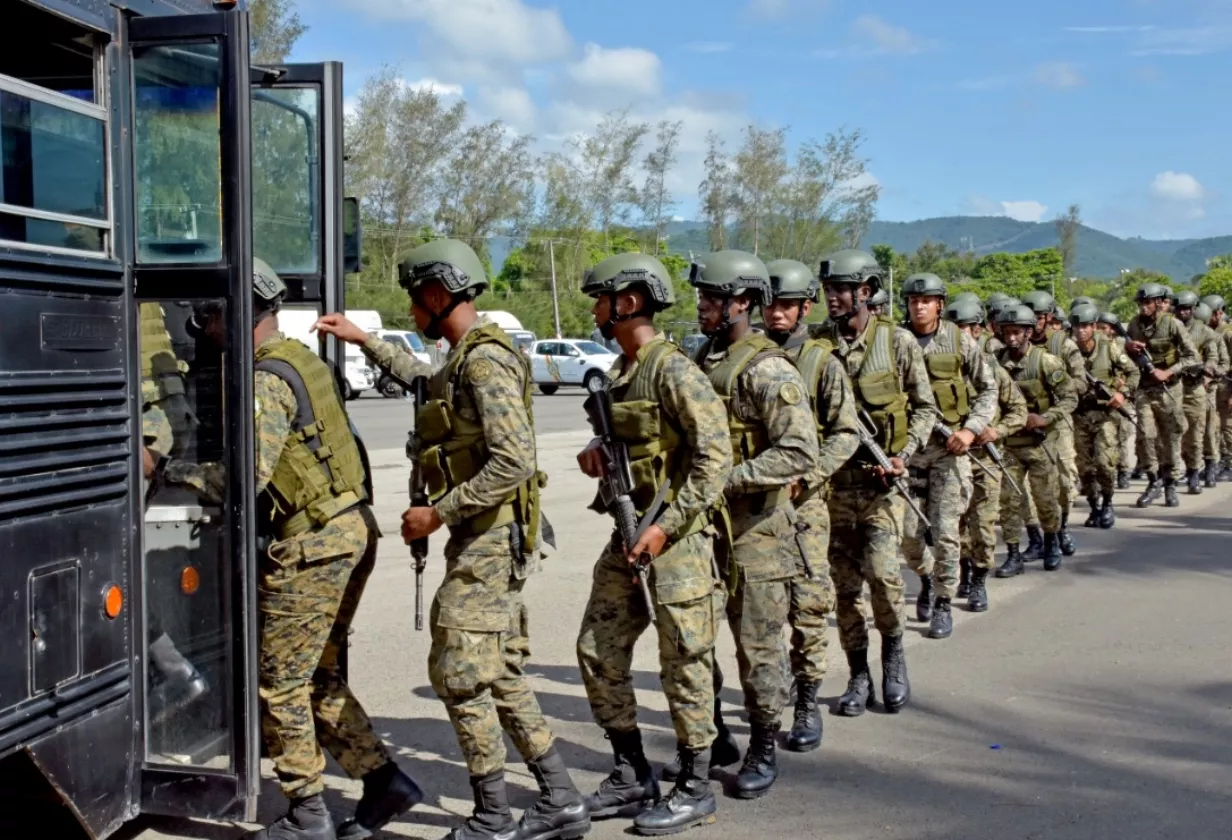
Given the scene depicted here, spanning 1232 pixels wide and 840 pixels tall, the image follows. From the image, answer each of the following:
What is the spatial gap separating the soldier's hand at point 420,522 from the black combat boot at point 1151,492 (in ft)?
35.0

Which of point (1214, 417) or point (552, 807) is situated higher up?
point (1214, 417)

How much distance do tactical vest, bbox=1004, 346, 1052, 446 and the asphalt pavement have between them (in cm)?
120

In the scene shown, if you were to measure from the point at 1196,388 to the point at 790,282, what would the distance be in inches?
389

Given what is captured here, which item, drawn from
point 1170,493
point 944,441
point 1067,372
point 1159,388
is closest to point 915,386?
point 944,441

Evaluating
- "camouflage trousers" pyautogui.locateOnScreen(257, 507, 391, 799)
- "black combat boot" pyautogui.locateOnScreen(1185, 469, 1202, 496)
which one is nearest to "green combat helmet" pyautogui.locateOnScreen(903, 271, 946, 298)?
"camouflage trousers" pyautogui.locateOnScreen(257, 507, 391, 799)

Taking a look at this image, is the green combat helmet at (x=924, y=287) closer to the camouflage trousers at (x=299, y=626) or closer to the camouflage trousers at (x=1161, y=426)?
the camouflage trousers at (x=299, y=626)

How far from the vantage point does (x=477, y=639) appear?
4.34 meters

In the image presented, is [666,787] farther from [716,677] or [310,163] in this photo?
[310,163]

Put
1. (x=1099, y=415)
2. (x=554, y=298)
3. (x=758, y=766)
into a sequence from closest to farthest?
(x=758, y=766), (x=1099, y=415), (x=554, y=298)

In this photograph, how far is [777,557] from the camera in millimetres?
5180

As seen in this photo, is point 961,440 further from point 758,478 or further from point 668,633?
point 668,633

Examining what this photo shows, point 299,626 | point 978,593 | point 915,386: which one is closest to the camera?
point 299,626

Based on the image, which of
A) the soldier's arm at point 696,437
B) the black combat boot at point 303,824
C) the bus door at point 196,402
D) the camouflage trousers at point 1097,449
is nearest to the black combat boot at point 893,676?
the soldier's arm at point 696,437

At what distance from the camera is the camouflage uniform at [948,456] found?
7.67 meters
